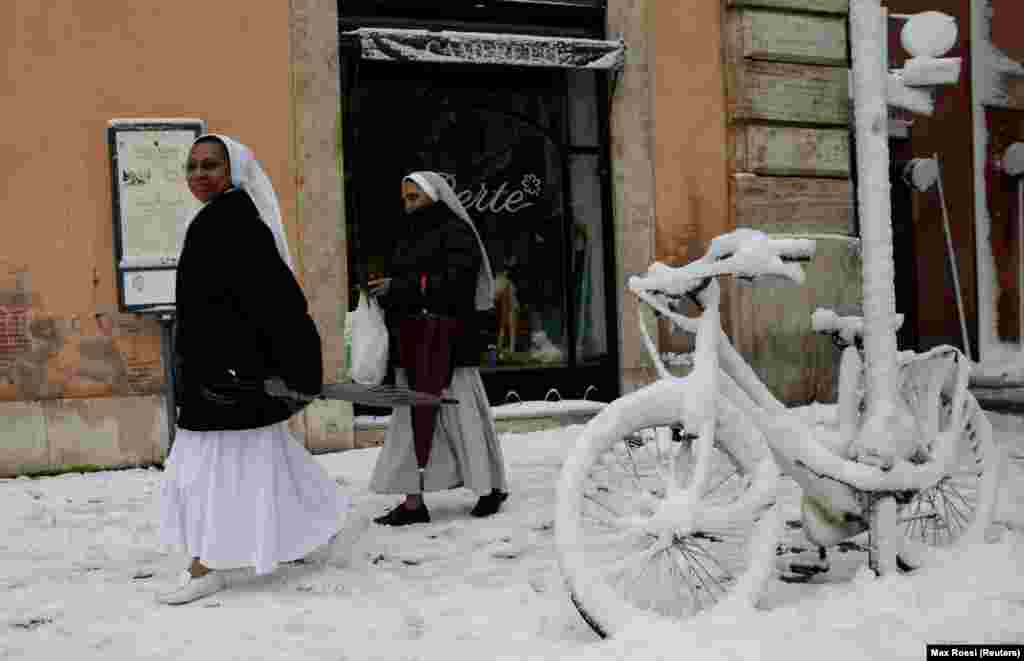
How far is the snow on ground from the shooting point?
2957 mm

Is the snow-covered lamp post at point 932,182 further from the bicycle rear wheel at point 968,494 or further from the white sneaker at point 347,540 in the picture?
the white sneaker at point 347,540

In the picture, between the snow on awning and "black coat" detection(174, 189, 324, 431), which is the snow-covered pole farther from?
the snow on awning

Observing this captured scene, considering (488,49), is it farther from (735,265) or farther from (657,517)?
(657,517)

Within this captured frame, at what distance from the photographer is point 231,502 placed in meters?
3.94

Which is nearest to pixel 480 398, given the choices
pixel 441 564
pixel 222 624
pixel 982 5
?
pixel 441 564

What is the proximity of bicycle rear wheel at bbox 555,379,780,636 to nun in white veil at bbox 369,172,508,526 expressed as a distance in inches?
83.6

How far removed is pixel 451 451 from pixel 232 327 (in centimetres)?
154

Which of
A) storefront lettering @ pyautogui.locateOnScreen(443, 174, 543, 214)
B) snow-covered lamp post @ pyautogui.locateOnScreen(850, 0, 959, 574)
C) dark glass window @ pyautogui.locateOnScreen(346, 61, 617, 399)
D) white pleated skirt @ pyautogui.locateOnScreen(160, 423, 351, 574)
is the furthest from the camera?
storefront lettering @ pyautogui.locateOnScreen(443, 174, 543, 214)

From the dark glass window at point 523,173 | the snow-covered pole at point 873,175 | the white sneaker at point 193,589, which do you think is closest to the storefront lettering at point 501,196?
the dark glass window at point 523,173

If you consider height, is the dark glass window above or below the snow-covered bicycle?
above

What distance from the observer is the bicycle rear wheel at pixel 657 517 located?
2.93m

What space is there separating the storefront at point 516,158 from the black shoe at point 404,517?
10.5 ft

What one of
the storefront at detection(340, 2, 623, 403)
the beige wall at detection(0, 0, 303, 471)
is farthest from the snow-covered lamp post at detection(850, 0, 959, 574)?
the beige wall at detection(0, 0, 303, 471)

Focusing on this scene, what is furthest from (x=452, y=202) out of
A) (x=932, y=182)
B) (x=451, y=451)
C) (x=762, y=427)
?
(x=932, y=182)
